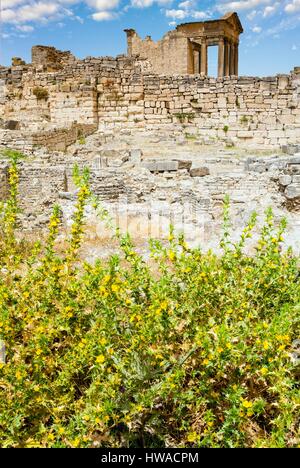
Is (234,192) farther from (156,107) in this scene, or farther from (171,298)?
(156,107)

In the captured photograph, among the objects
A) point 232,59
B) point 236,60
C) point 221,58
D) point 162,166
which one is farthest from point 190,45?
point 162,166

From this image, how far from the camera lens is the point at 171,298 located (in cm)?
373

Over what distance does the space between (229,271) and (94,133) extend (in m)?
13.7

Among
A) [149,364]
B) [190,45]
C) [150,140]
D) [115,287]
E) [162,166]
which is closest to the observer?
[149,364]

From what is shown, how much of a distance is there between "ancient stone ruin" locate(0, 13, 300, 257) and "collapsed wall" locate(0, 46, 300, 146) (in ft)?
0.13

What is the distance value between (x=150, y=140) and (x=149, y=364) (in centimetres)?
1312

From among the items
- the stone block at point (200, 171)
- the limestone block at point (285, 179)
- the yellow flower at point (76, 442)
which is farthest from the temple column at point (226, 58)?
the yellow flower at point (76, 442)

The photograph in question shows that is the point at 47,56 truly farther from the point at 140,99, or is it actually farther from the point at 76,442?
the point at 76,442

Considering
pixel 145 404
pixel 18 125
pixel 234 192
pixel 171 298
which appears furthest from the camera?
pixel 18 125

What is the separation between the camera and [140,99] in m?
17.3

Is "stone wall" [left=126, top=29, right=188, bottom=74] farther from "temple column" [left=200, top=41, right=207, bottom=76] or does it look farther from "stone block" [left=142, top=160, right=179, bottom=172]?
"stone block" [left=142, top=160, right=179, bottom=172]

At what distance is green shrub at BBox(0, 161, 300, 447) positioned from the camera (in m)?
2.70
